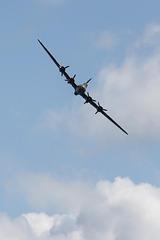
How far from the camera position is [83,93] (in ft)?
356

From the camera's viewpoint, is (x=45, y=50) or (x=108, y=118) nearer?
(x=45, y=50)

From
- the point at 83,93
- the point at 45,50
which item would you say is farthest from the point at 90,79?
the point at 45,50

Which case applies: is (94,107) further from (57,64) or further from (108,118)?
(57,64)

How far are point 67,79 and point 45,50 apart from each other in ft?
32.4

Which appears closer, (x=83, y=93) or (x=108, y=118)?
(x=83, y=93)

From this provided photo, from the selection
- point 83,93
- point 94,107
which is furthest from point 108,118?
point 83,93

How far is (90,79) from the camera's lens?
10619 centimetres

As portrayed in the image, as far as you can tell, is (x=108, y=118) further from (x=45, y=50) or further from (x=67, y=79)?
(x=45, y=50)

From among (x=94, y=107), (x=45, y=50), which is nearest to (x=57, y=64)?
(x=45, y=50)

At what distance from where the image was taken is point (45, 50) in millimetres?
110562

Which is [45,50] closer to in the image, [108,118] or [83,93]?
[83,93]

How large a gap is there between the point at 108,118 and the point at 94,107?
588 cm

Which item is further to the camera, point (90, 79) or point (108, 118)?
point (108, 118)

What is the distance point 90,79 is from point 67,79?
22.5 ft
